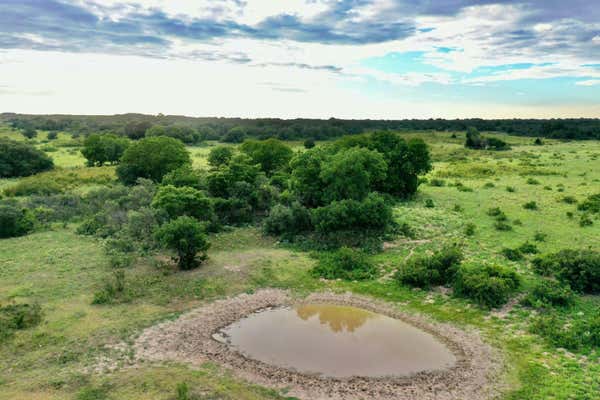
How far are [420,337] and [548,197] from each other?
2869 cm

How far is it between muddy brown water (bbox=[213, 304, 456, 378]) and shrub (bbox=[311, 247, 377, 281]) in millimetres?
2895

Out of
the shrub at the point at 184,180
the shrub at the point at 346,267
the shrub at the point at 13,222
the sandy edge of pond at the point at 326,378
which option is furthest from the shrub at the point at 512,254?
the shrub at the point at 13,222

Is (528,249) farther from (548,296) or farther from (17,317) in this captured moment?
(17,317)

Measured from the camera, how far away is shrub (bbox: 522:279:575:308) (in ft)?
61.0

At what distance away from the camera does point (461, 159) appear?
68.1 meters

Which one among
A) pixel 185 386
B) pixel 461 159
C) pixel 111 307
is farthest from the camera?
pixel 461 159

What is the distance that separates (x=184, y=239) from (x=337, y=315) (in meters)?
8.73

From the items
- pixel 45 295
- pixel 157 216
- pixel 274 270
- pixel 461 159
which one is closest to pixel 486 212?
Answer: pixel 274 270

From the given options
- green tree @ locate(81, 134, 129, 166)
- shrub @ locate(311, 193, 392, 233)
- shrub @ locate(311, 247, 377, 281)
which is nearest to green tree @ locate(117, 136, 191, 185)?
green tree @ locate(81, 134, 129, 166)

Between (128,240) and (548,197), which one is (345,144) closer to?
(548,197)

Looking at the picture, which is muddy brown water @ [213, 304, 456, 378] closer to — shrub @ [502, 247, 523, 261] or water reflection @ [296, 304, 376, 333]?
water reflection @ [296, 304, 376, 333]

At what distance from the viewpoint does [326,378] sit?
14430 millimetres

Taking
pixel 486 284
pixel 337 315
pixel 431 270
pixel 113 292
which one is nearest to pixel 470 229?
pixel 431 270

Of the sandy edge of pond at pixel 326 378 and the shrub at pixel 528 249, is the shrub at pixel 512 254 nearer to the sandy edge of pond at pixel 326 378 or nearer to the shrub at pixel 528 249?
the shrub at pixel 528 249
